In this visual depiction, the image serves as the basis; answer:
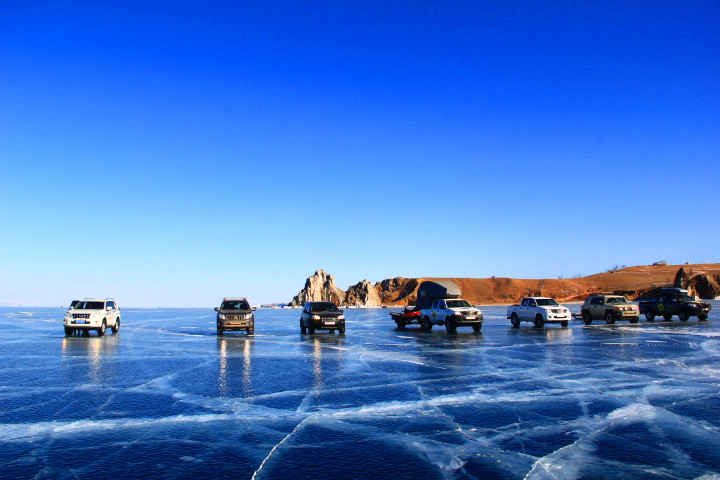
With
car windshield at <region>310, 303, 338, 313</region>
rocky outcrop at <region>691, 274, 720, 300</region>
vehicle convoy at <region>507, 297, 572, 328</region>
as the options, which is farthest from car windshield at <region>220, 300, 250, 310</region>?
rocky outcrop at <region>691, 274, 720, 300</region>

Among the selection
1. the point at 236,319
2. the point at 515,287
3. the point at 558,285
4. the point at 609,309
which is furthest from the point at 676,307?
the point at 515,287

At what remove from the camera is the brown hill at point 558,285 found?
129 m

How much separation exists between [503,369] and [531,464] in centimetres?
889

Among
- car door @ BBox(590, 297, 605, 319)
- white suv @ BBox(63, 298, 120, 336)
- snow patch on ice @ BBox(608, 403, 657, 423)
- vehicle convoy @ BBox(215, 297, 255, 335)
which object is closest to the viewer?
snow patch on ice @ BBox(608, 403, 657, 423)

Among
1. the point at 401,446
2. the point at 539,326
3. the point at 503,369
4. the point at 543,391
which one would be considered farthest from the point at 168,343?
the point at 539,326

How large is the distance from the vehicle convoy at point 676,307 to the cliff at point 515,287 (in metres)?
82.0

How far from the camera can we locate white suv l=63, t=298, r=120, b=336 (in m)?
29.7

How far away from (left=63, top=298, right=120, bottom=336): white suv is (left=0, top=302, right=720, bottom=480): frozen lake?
39.7ft

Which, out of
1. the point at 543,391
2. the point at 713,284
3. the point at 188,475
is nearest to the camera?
the point at 188,475

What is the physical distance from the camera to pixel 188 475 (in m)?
6.34

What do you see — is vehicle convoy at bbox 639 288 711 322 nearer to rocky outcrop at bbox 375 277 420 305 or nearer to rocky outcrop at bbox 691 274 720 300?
rocky outcrop at bbox 691 274 720 300

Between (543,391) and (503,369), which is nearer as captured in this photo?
(543,391)

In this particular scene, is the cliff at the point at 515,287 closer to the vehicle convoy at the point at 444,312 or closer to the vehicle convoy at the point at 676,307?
the vehicle convoy at the point at 676,307

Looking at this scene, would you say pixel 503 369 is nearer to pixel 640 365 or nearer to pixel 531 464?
pixel 640 365
